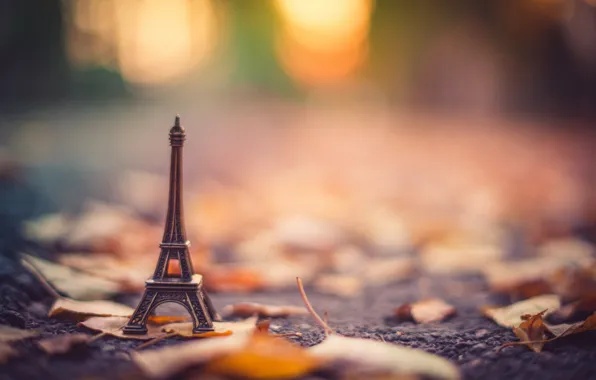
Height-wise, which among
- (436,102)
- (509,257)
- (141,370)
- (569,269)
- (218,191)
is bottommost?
(141,370)

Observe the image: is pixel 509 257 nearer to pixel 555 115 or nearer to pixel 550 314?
pixel 550 314

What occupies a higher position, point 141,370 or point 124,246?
point 124,246

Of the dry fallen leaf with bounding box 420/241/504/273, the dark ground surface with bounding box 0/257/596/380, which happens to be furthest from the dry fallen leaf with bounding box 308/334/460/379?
the dry fallen leaf with bounding box 420/241/504/273

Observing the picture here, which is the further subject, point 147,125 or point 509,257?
point 147,125

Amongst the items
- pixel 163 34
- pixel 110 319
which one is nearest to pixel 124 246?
pixel 110 319

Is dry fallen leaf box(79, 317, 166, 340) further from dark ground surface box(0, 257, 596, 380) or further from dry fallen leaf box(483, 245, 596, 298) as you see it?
dry fallen leaf box(483, 245, 596, 298)

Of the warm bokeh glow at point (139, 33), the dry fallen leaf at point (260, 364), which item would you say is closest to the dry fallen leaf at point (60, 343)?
the dry fallen leaf at point (260, 364)

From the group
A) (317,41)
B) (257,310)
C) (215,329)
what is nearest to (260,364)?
(215,329)
